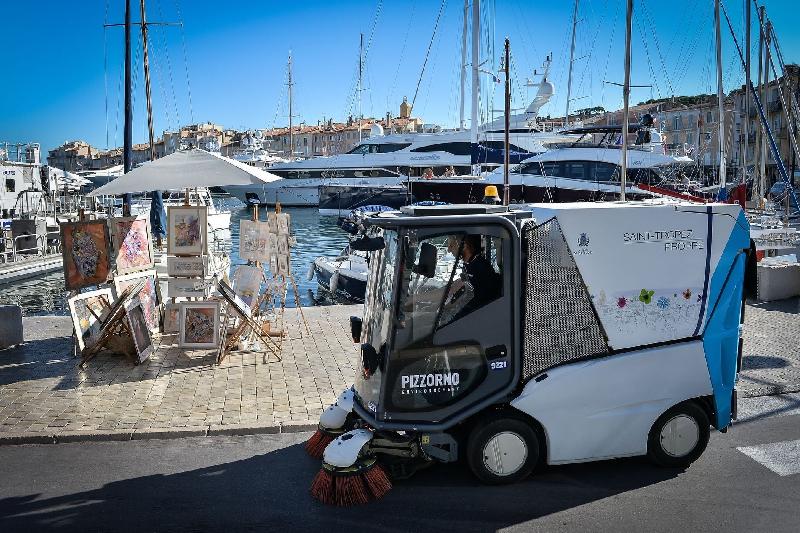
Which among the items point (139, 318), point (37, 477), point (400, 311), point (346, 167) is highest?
point (346, 167)

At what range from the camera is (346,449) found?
5.41m

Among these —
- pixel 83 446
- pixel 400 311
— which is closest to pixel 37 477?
pixel 83 446

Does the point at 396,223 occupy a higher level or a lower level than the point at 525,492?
higher

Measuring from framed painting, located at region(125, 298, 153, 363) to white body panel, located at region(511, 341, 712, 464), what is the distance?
→ 19.1 feet

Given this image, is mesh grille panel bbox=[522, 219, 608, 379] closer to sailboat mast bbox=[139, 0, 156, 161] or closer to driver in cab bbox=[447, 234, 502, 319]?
driver in cab bbox=[447, 234, 502, 319]

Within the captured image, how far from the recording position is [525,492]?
5594 millimetres

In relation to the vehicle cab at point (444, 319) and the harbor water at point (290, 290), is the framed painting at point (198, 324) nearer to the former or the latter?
the vehicle cab at point (444, 319)

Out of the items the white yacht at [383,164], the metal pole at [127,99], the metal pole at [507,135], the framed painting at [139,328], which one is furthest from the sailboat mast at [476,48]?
the white yacht at [383,164]

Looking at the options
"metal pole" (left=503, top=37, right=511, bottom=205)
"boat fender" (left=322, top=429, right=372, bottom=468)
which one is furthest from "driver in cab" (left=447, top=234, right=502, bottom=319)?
"metal pole" (left=503, top=37, right=511, bottom=205)

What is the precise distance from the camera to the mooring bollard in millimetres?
10234

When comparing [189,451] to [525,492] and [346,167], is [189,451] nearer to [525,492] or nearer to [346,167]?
[525,492]

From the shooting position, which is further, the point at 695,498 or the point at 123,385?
the point at 123,385

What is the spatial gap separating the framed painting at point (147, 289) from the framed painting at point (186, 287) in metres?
0.28

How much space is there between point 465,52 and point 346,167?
33.1m
